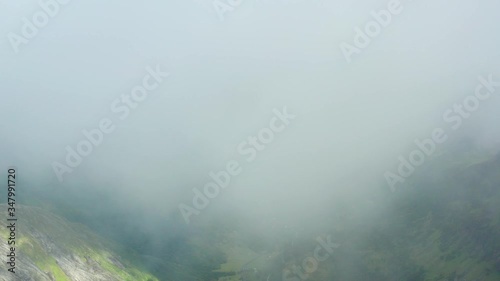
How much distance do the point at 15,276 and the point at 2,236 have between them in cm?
3356

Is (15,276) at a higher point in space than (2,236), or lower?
lower

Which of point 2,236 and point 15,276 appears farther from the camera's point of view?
point 2,236

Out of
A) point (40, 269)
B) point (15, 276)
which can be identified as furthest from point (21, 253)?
point (15, 276)

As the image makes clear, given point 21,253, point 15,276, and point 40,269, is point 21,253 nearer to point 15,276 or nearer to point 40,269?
point 40,269

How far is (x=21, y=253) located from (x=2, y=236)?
34.3ft

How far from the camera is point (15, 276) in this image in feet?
554

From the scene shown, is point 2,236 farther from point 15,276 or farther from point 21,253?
point 15,276

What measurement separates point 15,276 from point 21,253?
31506 mm

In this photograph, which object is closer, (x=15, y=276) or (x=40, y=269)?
(x=15, y=276)

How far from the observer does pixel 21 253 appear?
198125 mm

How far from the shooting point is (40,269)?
198250 mm

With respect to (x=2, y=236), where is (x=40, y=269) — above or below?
below

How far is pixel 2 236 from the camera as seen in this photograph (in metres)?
196

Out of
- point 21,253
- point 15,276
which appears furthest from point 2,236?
point 15,276
